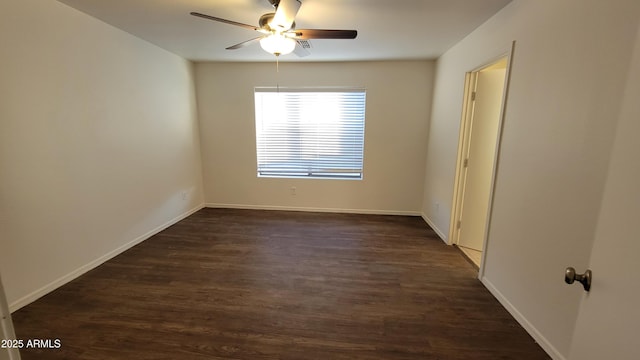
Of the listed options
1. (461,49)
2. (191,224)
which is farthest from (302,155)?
(461,49)

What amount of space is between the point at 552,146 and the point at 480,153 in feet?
4.65

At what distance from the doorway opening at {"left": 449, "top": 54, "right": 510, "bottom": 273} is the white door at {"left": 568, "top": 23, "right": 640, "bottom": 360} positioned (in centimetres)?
217

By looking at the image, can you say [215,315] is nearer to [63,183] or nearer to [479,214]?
[63,183]

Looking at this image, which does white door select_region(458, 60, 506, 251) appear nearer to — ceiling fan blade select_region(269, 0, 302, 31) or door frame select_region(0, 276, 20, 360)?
ceiling fan blade select_region(269, 0, 302, 31)

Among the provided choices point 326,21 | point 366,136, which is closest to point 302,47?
point 326,21

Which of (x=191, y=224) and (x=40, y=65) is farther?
(x=191, y=224)

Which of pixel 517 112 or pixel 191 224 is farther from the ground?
pixel 517 112

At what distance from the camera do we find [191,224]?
3945mm

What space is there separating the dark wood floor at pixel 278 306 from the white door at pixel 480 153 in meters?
0.42

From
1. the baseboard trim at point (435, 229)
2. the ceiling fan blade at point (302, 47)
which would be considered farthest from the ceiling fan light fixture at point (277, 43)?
the baseboard trim at point (435, 229)

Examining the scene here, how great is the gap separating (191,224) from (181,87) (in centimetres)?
205

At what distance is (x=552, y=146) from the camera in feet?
5.63

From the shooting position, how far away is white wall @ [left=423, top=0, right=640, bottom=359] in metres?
1.40

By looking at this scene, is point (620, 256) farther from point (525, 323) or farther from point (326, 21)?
point (326, 21)
